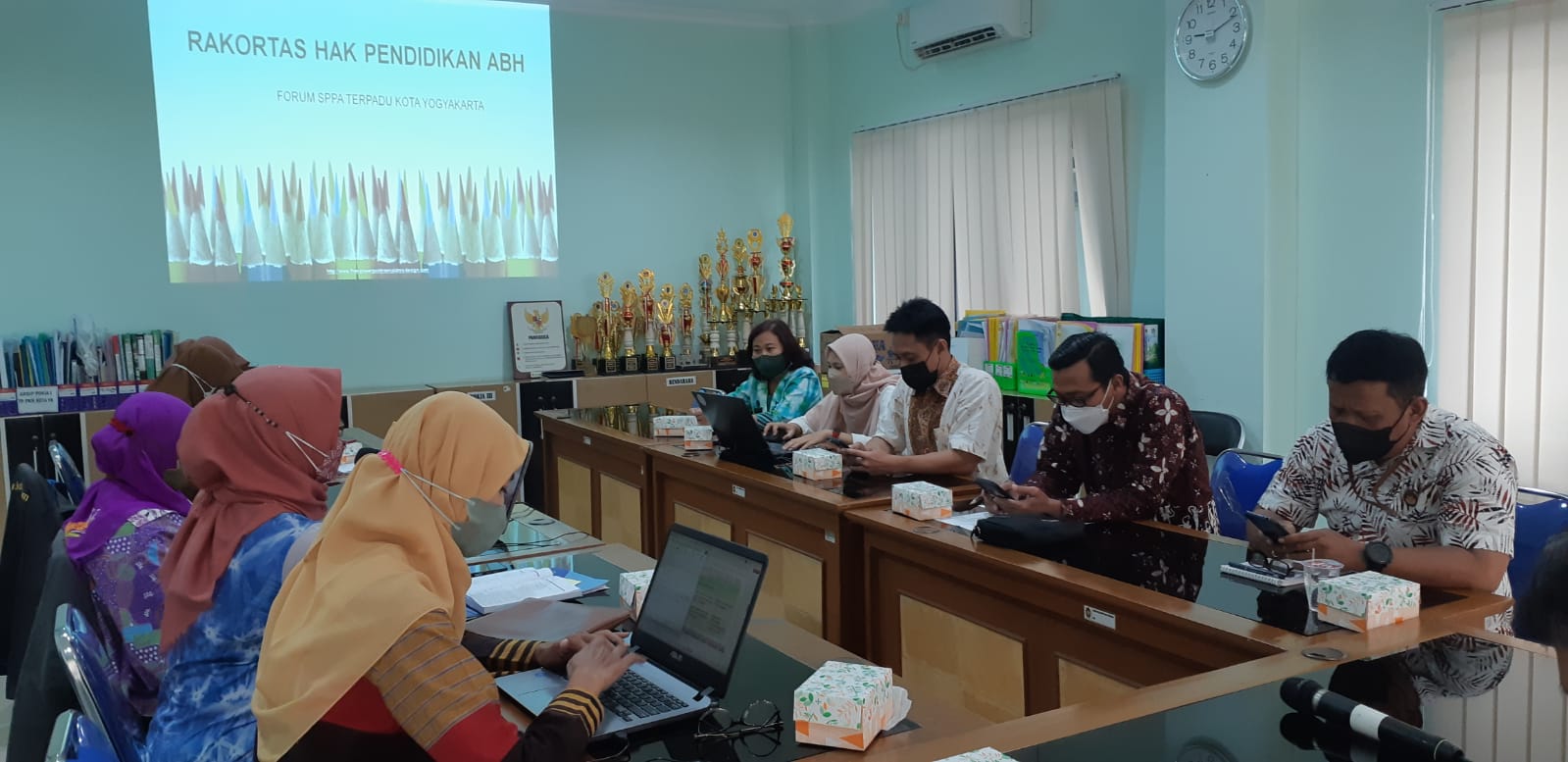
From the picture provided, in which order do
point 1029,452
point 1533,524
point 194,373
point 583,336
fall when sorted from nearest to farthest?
1. point 1533,524
2. point 1029,452
3. point 194,373
4. point 583,336

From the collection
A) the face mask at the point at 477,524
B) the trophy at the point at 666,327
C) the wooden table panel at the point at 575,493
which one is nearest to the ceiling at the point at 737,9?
the trophy at the point at 666,327

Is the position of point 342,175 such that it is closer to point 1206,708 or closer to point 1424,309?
point 1424,309

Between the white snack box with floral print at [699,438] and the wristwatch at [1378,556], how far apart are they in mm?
2340

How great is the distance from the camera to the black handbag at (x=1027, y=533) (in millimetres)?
2500

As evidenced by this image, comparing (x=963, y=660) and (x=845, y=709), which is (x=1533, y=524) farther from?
(x=845, y=709)

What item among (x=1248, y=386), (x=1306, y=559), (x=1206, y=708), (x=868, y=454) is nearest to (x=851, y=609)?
(x=868, y=454)

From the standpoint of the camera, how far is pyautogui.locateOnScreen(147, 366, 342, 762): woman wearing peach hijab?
1.76 metres

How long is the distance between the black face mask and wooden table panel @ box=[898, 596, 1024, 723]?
0.99 m

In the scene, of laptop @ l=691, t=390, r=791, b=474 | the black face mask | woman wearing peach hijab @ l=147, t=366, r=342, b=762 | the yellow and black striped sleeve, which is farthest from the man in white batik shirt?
woman wearing peach hijab @ l=147, t=366, r=342, b=762

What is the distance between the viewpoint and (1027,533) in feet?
8.23

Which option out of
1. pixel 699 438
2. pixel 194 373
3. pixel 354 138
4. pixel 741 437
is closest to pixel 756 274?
pixel 354 138

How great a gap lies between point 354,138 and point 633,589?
4821 millimetres

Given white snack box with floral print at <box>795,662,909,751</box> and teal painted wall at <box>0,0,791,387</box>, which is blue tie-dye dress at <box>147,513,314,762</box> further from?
teal painted wall at <box>0,0,791,387</box>

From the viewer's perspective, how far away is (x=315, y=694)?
4.70 feet
